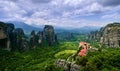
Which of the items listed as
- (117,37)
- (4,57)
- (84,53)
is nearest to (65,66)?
(84,53)

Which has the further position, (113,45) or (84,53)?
(113,45)

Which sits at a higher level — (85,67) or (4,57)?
(85,67)

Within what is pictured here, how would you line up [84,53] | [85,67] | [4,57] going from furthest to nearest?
[4,57]
[84,53]
[85,67]

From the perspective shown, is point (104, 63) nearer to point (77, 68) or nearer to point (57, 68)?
point (77, 68)

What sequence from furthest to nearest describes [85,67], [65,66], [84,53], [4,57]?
[4,57], [84,53], [65,66], [85,67]

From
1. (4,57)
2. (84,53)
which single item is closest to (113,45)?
(4,57)

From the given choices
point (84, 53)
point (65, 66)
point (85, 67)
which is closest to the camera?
point (85, 67)

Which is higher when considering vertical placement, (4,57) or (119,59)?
(119,59)

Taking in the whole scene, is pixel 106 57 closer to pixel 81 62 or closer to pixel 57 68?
pixel 81 62

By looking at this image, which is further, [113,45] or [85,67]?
[113,45]
